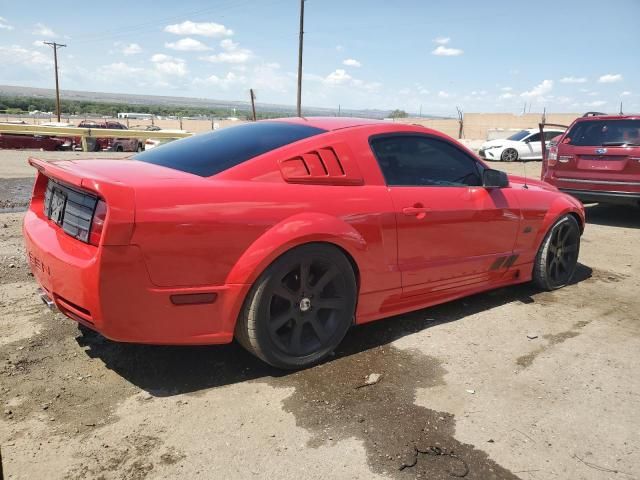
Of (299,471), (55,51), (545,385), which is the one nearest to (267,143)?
(299,471)

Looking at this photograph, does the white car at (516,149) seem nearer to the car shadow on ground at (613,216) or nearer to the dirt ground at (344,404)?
→ the car shadow on ground at (613,216)

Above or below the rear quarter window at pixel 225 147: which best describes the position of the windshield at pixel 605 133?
above

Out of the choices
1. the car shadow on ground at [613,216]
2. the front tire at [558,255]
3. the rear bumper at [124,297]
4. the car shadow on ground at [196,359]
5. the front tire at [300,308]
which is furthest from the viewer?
the car shadow on ground at [613,216]

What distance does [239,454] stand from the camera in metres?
2.31

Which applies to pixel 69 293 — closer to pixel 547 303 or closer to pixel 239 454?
pixel 239 454

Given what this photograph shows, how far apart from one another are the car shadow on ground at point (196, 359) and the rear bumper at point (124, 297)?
34 centimetres

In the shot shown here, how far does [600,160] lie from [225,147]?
21.5ft

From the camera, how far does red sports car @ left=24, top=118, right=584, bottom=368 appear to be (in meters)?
2.48

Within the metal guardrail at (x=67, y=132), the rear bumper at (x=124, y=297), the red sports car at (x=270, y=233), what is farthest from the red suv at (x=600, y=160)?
the metal guardrail at (x=67, y=132)

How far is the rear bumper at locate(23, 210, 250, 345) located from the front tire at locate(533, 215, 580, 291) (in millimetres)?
2982

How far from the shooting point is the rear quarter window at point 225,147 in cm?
296

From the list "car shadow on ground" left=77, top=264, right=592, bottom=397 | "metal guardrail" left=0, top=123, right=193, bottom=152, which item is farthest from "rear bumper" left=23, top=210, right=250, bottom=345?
"metal guardrail" left=0, top=123, right=193, bottom=152

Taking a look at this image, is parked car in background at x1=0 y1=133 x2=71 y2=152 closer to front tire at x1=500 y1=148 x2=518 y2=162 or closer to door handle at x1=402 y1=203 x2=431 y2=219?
front tire at x1=500 y1=148 x2=518 y2=162

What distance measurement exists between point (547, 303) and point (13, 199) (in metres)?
7.96
